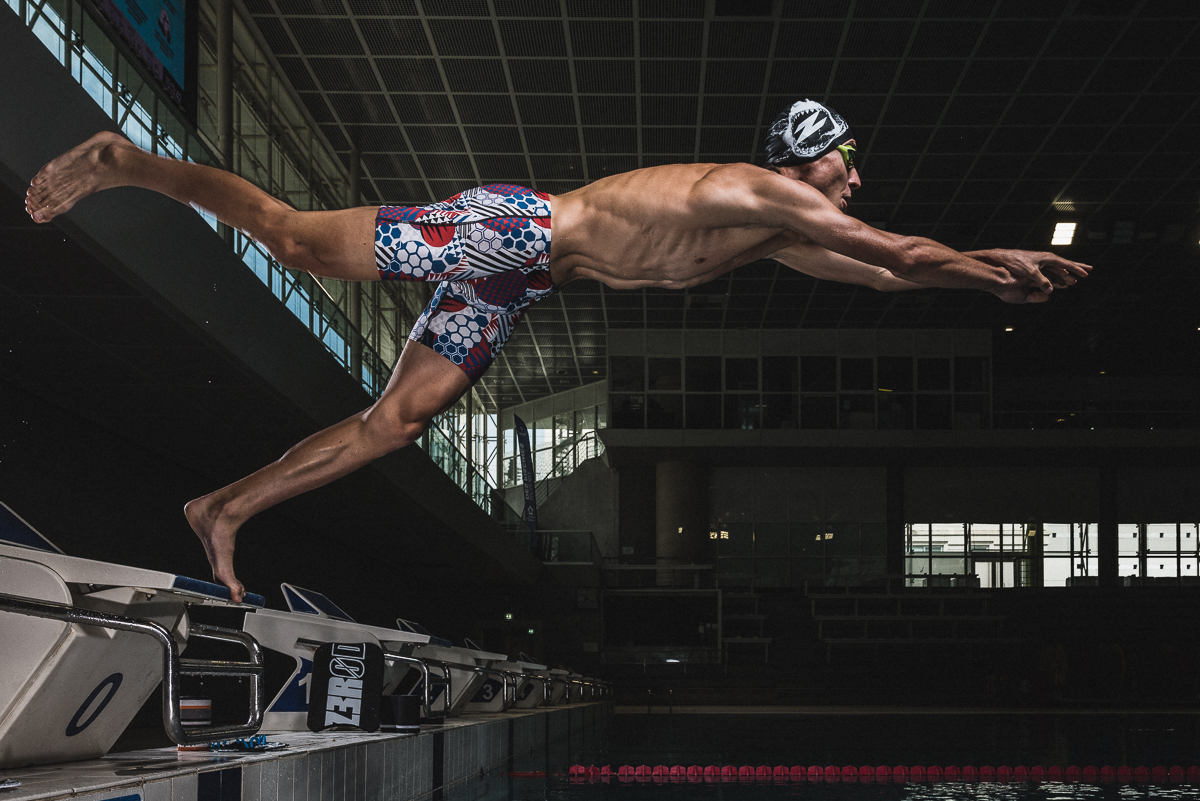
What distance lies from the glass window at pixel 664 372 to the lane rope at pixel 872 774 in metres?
18.4

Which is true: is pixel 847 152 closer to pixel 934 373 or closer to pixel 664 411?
pixel 664 411

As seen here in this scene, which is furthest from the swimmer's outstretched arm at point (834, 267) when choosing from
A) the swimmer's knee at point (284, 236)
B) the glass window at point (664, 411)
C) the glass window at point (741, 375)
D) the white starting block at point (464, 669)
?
the glass window at point (664, 411)

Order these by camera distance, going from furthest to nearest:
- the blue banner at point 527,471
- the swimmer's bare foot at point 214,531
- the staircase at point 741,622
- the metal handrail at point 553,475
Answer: the metal handrail at point 553,475 < the blue banner at point 527,471 < the staircase at point 741,622 < the swimmer's bare foot at point 214,531

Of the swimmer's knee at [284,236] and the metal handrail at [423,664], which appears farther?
the metal handrail at [423,664]

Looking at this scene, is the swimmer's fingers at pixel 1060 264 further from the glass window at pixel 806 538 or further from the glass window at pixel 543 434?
the glass window at pixel 543 434

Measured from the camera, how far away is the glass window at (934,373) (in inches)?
1067

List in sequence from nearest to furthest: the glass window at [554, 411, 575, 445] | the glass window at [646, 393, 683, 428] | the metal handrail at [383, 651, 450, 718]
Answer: the metal handrail at [383, 651, 450, 718], the glass window at [646, 393, 683, 428], the glass window at [554, 411, 575, 445]

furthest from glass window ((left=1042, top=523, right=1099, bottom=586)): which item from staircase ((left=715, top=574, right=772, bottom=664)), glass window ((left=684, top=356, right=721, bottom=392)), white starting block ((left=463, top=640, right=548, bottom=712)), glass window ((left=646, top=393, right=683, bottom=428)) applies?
white starting block ((left=463, top=640, right=548, bottom=712))

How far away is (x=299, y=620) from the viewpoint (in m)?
6.40

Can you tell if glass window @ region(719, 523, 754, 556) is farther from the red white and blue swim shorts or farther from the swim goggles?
the red white and blue swim shorts

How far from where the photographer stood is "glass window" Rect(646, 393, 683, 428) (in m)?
27.9

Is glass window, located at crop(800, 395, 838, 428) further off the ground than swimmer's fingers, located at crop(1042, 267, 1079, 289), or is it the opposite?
glass window, located at crop(800, 395, 838, 428)

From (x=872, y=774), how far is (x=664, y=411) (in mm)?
19187

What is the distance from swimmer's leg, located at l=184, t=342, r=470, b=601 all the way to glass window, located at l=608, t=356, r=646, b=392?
951 inches
